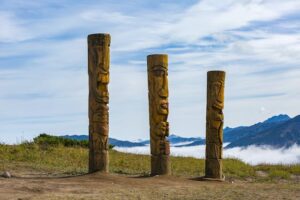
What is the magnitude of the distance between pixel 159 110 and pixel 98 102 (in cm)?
232

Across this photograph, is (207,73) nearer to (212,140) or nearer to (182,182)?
(212,140)

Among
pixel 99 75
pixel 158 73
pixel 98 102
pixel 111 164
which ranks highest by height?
pixel 158 73

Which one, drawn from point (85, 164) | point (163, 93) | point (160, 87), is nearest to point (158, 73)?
point (160, 87)

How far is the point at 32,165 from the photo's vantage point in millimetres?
22953

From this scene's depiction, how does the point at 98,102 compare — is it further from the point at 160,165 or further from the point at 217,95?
the point at 217,95

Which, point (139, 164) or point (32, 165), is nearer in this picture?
point (32, 165)

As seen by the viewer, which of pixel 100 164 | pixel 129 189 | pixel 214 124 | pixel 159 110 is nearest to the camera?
pixel 129 189

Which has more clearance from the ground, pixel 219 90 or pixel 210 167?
pixel 219 90

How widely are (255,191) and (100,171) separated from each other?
502 cm

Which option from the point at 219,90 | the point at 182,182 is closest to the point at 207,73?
the point at 219,90

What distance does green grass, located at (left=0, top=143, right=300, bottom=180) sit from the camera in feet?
76.2

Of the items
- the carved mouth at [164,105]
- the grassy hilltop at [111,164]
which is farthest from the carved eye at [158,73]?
the grassy hilltop at [111,164]

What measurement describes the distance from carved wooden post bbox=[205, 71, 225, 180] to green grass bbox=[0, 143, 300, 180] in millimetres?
2916

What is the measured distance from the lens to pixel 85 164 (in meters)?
25.5
